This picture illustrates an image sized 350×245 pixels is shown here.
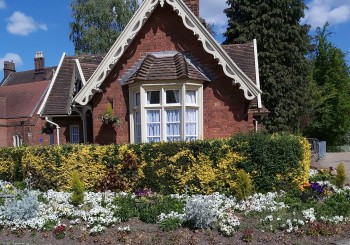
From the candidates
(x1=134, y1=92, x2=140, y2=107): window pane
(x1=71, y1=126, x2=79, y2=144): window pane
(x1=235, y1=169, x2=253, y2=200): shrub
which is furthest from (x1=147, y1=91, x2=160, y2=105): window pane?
(x1=71, y1=126, x2=79, y2=144): window pane

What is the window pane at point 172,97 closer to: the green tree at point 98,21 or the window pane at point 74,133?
the window pane at point 74,133

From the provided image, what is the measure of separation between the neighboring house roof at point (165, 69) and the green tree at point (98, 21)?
2494cm

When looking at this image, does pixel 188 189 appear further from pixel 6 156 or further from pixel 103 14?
pixel 103 14

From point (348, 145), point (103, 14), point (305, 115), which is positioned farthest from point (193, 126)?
point (348, 145)

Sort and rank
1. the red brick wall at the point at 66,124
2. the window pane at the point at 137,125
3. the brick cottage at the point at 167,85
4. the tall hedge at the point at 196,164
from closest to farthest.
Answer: the tall hedge at the point at 196,164 → the brick cottage at the point at 167,85 → the window pane at the point at 137,125 → the red brick wall at the point at 66,124

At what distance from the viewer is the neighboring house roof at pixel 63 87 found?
17172 millimetres

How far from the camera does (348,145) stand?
38.6 metres

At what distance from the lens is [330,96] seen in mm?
36531

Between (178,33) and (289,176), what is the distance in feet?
21.2

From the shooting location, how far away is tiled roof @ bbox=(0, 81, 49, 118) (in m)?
40.0

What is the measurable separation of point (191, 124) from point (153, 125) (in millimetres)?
1335

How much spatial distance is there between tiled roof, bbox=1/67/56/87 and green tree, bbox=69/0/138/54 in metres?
18.1

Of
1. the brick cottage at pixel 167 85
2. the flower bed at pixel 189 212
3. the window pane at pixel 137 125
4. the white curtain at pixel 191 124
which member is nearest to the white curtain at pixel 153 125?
the brick cottage at pixel 167 85

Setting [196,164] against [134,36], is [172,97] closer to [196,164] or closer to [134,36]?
[134,36]
